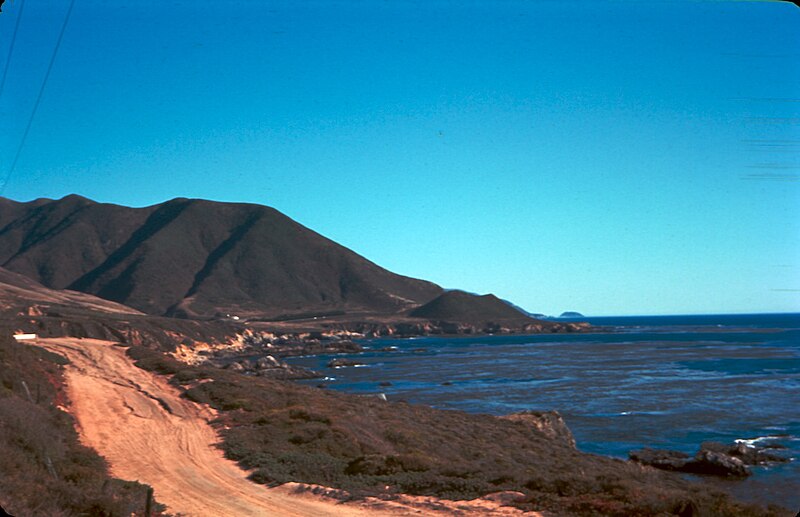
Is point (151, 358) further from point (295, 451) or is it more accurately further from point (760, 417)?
point (760, 417)

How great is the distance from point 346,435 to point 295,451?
2795 mm

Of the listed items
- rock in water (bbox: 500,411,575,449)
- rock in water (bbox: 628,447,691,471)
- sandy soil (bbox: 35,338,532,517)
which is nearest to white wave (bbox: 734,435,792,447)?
rock in water (bbox: 628,447,691,471)

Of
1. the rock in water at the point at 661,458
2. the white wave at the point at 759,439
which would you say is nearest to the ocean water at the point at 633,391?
the white wave at the point at 759,439

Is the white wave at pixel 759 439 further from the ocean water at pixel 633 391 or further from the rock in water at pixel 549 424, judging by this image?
the rock in water at pixel 549 424

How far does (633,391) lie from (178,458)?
46602 millimetres

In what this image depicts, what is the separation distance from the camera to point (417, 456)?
1936 cm

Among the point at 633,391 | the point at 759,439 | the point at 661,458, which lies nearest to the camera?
the point at 661,458

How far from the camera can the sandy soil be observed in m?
14.8

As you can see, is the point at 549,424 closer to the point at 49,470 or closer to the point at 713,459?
the point at 713,459

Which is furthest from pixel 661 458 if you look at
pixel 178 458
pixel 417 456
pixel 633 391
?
pixel 633 391

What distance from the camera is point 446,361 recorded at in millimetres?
92750

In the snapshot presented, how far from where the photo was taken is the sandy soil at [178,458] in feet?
48.4

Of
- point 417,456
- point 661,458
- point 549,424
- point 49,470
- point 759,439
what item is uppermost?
point 49,470

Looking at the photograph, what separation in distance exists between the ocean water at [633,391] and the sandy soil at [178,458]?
17.4 metres
